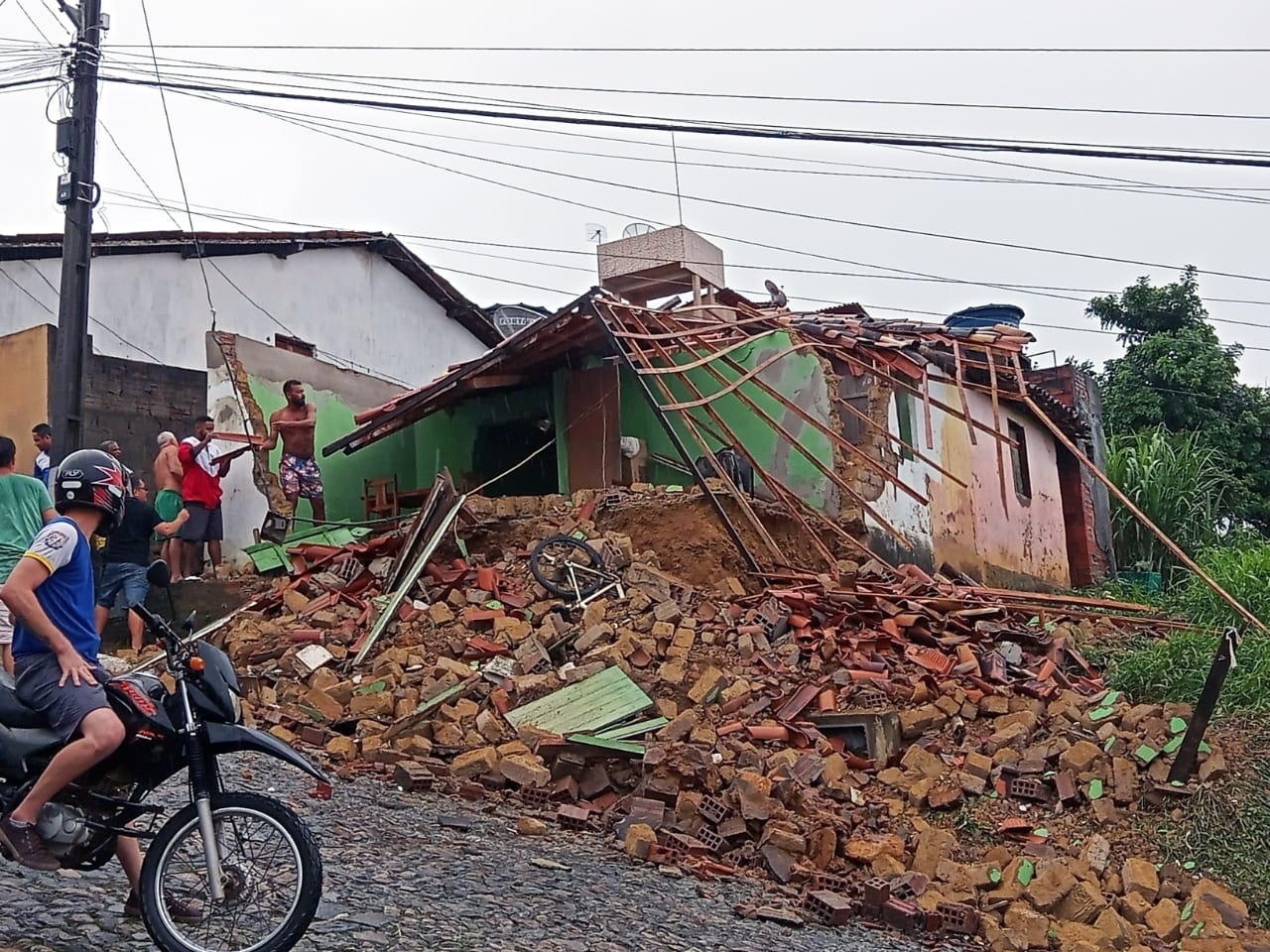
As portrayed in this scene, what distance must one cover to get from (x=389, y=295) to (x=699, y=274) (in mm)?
7509

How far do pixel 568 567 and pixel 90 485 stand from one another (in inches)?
272

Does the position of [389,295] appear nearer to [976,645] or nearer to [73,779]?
[976,645]

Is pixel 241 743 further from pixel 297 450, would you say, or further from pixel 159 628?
pixel 297 450

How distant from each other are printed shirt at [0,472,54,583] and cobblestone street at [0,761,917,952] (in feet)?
6.36

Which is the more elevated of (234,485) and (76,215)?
(76,215)

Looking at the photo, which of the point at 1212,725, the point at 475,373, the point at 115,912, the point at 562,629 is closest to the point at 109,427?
the point at 475,373

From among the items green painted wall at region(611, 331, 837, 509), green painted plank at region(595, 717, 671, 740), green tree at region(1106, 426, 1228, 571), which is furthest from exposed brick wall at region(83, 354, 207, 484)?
green tree at region(1106, 426, 1228, 571)

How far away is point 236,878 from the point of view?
4.61 m

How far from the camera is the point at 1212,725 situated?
33.0 ft

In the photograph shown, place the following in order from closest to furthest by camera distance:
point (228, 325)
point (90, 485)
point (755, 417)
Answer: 1. point (90, 485)
2. point (755, 417)
3. point (228, 325)

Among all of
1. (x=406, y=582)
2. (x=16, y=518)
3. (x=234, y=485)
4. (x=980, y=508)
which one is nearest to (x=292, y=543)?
(x=234, y=485)

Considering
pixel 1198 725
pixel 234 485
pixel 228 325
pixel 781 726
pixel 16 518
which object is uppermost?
pixel 228 325

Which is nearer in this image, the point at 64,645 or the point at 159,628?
the point at 64,645

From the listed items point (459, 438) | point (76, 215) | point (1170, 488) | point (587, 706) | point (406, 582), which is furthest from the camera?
point (1170, 488)
